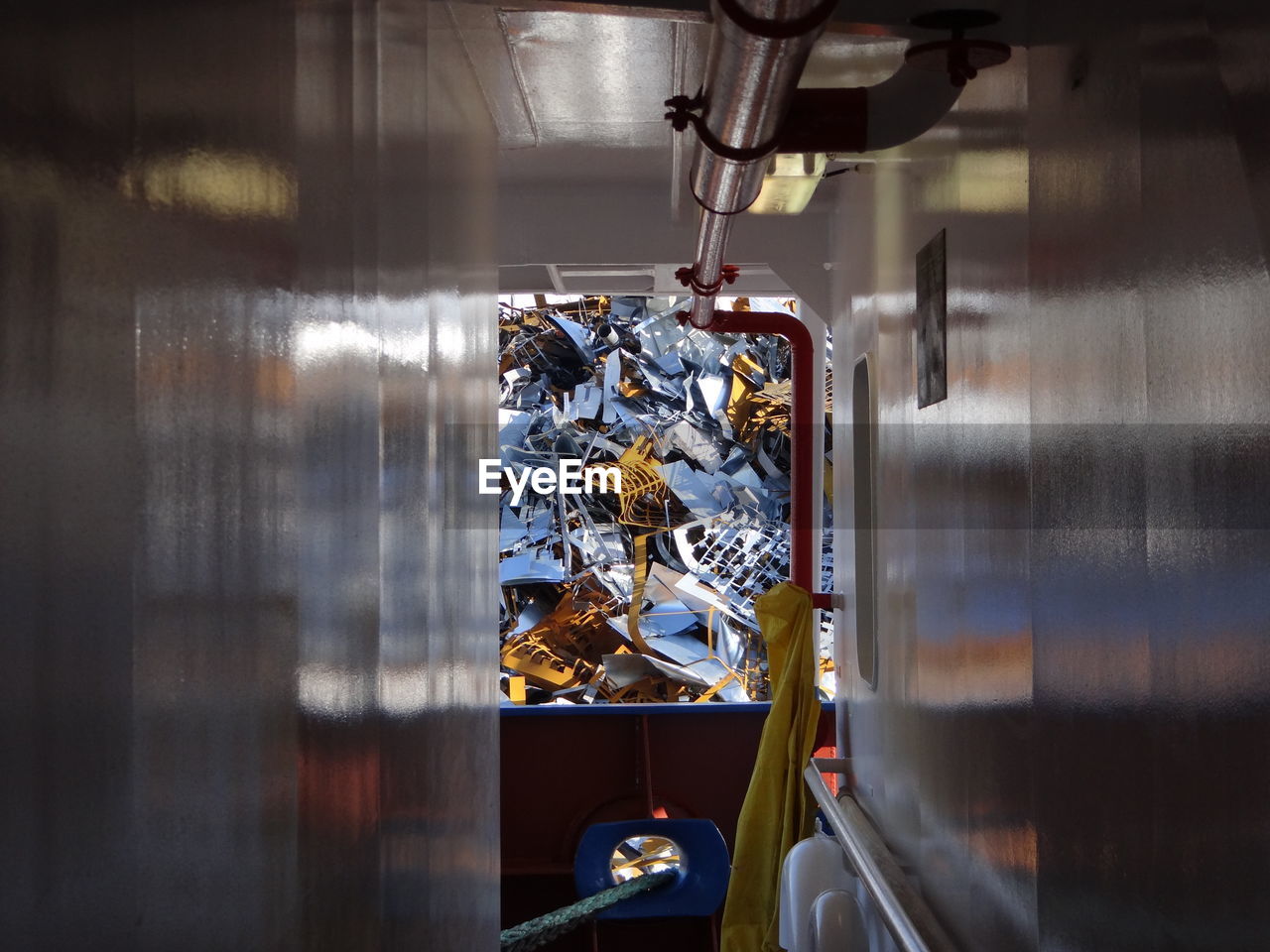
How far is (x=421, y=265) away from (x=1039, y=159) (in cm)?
114

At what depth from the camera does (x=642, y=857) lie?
199 inches

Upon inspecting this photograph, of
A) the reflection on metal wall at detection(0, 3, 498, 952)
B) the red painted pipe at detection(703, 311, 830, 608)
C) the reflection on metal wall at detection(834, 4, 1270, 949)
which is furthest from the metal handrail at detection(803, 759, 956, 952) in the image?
the red painted pipe at detection(703, 311, 830, 608)

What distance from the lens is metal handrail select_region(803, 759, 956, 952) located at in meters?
2.32

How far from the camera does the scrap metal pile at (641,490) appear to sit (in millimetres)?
9953

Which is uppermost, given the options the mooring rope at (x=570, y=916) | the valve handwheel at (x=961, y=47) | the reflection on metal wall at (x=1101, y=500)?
the valve handwheel at (x=961, y=47)

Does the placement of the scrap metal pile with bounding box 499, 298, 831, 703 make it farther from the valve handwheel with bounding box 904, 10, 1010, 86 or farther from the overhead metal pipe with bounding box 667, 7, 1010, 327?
the valve handwheel with bounding box 904, 10, 1010, 86

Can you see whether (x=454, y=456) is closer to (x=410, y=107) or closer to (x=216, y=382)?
(x=410, y=107)

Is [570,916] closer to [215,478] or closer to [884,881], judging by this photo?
[884,881]

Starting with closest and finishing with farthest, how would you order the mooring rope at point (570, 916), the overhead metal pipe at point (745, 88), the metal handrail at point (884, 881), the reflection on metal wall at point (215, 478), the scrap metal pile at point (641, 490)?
the reflection on metal wall at point (215, 478) < the overhead metal pipe at point (745, 88) < the metal handrail at point (884, 881) < the mooring rope at point (570, 916) < the scrap metal pile at point (641, 490)

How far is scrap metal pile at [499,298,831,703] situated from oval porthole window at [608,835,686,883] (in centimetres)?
458

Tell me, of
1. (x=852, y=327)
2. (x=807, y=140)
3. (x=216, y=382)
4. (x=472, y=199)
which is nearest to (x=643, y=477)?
(x=852, y=327)

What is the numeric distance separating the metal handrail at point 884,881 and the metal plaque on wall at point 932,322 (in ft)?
3.60

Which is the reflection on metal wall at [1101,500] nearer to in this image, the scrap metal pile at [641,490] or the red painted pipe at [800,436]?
the red painted pipe at [800,436]

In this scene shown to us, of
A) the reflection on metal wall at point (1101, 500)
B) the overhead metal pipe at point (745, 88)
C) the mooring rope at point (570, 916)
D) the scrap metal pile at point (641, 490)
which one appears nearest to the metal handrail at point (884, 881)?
the reflection on metal wall at point (1101, 500)
